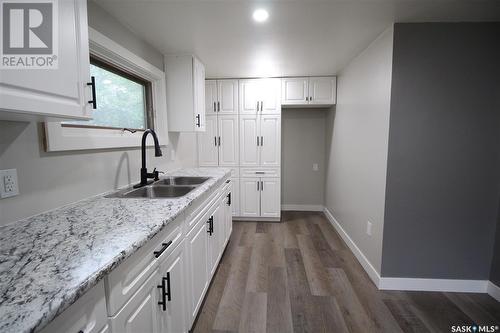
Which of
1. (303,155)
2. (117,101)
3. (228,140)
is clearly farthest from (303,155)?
(117,101)

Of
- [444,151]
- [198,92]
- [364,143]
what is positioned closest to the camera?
[444,151]

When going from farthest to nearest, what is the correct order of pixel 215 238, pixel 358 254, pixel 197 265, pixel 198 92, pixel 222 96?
pixel 222 96, pixel 198 92, pixel 358 254, pixel 215 238, pixel 197 265

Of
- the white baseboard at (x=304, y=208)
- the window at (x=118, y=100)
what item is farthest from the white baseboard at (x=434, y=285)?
the window at (x=118, y=100)

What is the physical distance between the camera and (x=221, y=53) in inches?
94.6

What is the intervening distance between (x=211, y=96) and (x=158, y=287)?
9.34 feet

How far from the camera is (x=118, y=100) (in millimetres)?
1835

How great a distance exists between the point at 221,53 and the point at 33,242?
2.24 m

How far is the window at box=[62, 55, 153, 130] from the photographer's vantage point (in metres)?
1.59

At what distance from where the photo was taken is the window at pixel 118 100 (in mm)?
1593

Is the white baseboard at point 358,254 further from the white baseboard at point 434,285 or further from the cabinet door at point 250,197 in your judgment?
the cabinet door at point 250,197

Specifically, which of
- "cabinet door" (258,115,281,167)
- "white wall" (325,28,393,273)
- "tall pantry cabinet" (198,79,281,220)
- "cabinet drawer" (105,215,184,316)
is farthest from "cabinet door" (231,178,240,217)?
"cabinet drawer" (105,215,184,316)

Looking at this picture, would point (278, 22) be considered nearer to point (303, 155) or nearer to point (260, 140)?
point (260, 140)

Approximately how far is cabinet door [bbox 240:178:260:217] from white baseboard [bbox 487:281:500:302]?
2515 millimetres

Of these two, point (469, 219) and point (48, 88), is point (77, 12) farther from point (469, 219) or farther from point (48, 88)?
point (469, 219)
